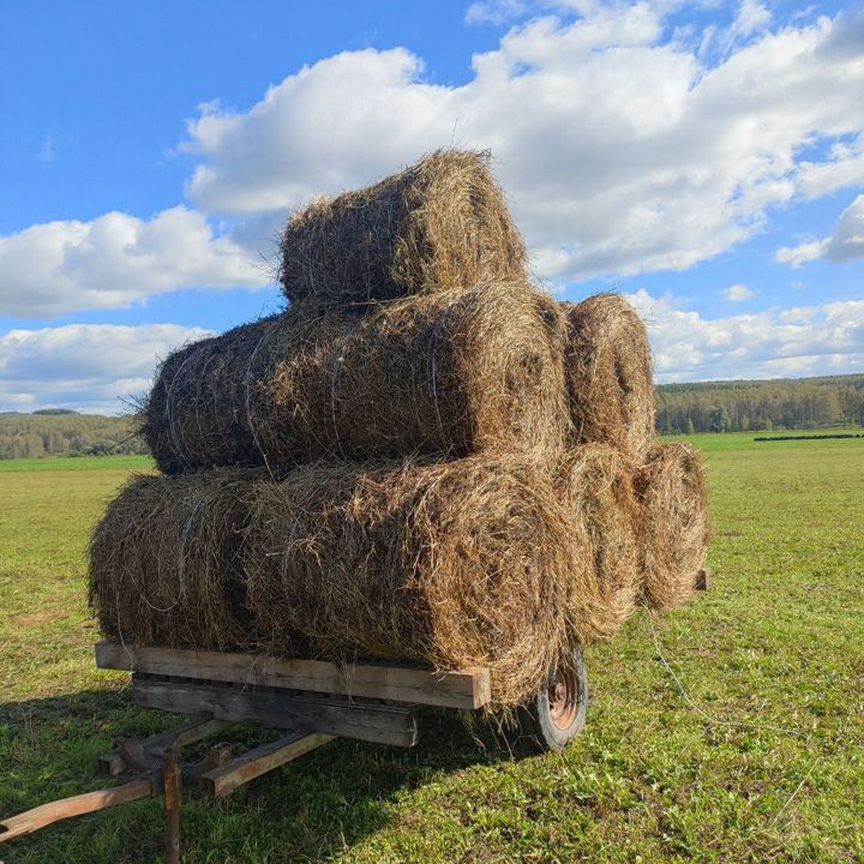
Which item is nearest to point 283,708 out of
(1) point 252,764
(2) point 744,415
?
(1) point 252,764

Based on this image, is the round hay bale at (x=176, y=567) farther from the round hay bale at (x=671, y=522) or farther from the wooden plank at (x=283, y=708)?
the round hay bale at (x=671, y=522)

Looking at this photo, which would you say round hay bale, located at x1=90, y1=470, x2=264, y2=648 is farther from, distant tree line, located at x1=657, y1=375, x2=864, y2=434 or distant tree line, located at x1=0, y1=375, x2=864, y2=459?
distant tree line, located at x1=657, y1=375, x2=864, y2=434

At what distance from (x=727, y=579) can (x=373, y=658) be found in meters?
8.25

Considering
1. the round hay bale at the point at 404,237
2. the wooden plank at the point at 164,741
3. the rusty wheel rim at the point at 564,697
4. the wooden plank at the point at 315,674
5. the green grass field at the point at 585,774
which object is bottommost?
the green grass field at the point at 585,774

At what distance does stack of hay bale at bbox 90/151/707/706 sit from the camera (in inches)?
154

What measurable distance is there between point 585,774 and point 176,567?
2.64 meters

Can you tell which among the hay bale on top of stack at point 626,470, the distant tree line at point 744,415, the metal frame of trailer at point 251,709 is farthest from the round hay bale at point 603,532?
the distant tree line at point 744,415

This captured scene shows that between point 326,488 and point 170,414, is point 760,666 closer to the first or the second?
point 326,488

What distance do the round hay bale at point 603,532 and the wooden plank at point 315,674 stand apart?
1160 millimetres

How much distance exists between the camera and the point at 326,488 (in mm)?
4262

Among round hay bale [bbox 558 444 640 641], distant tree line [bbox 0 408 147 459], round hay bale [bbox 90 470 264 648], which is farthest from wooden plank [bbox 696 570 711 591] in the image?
distant tree line [bbox 0 408 147 459]

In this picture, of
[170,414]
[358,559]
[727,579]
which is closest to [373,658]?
[358,559]

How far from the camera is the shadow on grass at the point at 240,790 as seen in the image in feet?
13.8

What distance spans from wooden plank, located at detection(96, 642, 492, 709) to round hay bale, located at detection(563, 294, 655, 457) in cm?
247
